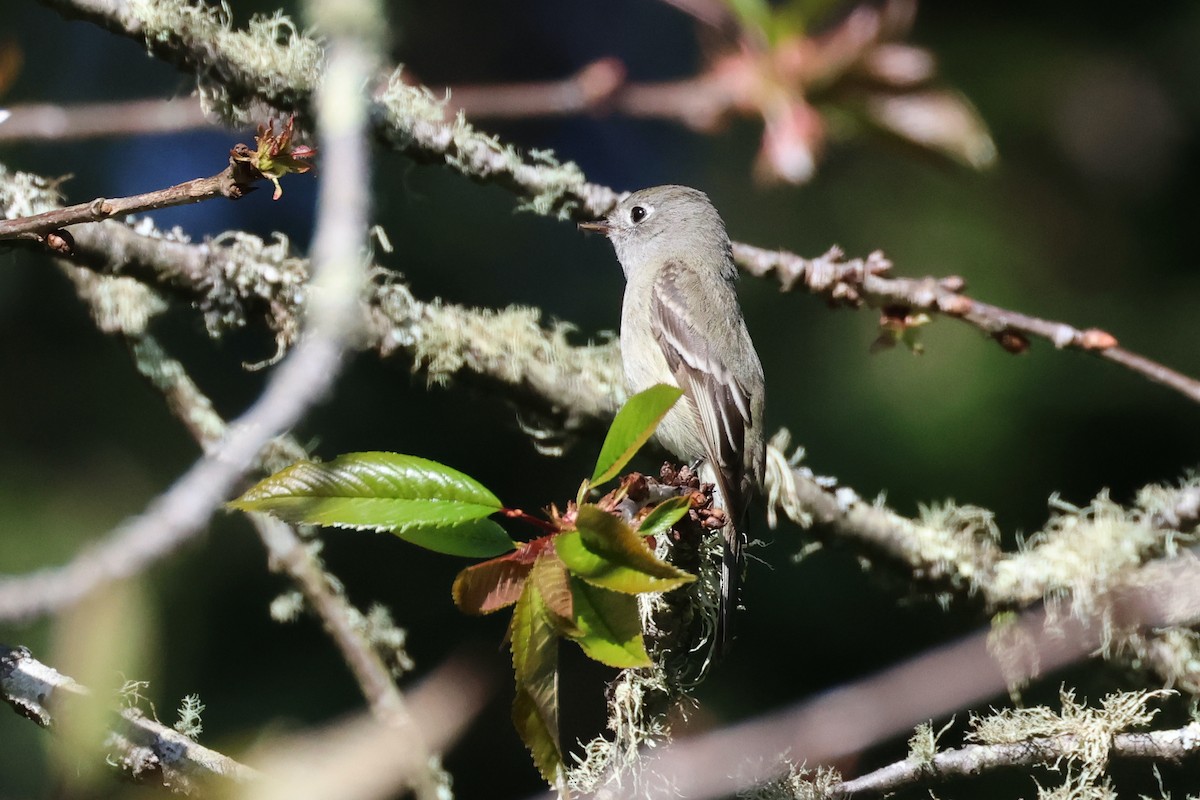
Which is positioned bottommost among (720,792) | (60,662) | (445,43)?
(720,792)

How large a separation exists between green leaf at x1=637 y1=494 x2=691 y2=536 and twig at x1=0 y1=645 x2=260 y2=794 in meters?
0.71

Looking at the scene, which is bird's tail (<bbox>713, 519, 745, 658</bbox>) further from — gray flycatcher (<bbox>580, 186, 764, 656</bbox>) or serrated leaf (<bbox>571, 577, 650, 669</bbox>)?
serrated leaf (<bbox>571, 577, 650, 669</bbox>)

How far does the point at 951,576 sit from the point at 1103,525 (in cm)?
48

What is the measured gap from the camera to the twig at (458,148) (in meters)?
2.63

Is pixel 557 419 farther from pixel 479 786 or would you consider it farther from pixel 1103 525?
pixel 479 786

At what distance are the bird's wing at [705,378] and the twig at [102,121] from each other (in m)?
1.57

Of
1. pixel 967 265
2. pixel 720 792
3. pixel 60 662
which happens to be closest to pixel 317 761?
pixel 60 662

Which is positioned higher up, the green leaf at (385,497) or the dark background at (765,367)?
the dark background at (765,367)

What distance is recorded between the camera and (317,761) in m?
1.87

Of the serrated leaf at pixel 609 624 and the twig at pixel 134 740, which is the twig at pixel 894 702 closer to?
the serrated leaf at pixel 609 624

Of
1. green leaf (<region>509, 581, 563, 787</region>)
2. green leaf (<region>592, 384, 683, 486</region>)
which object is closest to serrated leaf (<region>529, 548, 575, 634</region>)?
green leaf (<region>509, 581, 563, 787</region>)

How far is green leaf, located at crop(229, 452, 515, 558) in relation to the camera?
153cm

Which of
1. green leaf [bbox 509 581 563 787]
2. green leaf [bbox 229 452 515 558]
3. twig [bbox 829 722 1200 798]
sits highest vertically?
green leaf [bbox 229 452 515 558]

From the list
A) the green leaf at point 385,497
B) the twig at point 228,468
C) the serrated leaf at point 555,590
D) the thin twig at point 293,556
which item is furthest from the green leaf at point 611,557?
the thin twig at point 293,556
